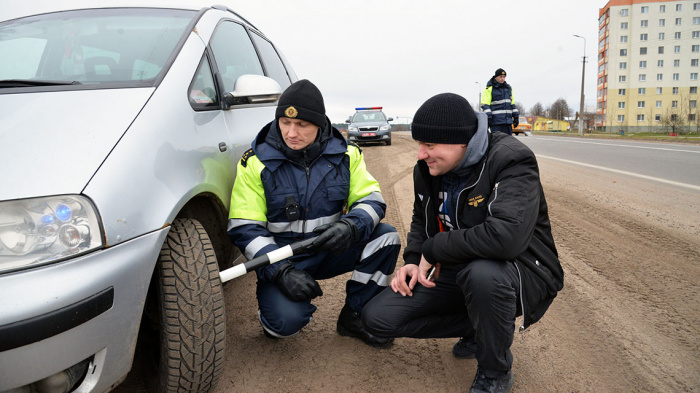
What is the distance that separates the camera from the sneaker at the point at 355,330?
A: 7.59ft

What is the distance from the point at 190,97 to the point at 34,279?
1.00m

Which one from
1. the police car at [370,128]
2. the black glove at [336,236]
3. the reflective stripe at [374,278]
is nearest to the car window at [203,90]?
the black glove at [336,236]

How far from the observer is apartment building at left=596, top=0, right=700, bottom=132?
5731 cm

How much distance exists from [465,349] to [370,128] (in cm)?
1377

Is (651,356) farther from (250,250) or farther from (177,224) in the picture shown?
(177,224)

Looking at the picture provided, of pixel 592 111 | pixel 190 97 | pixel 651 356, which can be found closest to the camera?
pixel 190 97

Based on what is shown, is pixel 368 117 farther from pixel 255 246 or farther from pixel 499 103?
pixel 255 246

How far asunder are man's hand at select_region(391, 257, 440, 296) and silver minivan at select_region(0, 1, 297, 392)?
0.85 m

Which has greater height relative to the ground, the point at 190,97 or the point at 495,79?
the point at 495,79

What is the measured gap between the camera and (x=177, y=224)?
1.74 metres

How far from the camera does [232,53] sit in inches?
109

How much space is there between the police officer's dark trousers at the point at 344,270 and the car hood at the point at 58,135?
104 centimetres

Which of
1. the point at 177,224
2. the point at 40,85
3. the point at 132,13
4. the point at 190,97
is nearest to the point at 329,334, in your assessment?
the point at 177,224

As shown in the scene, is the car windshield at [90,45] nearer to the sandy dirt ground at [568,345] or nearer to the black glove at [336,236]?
the black glove at [336,236]
